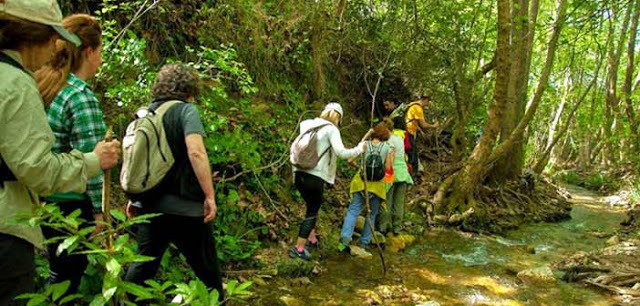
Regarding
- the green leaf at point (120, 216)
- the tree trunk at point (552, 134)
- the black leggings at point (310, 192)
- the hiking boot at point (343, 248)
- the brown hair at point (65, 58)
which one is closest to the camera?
the green leaf at point (120, 216)

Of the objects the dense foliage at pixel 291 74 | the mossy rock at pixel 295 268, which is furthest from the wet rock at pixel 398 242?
the mossy rock at pixel 295 268

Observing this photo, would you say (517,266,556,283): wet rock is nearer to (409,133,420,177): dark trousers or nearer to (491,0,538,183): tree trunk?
(409,133,420,177): dark trousers

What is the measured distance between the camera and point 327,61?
9.92 metres

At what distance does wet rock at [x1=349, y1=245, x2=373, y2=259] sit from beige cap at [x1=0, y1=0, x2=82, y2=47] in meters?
5.02

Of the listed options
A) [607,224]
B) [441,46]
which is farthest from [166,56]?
[607,224]

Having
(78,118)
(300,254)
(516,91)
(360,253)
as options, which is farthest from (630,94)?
(78,118)

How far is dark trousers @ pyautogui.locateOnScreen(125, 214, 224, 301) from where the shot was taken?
3.02 meters

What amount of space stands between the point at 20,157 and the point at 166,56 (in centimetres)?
555

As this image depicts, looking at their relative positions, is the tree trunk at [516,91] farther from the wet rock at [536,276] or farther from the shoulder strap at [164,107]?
the shoulder strap at [164,107]

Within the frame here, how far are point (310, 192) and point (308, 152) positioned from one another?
0.47 meters

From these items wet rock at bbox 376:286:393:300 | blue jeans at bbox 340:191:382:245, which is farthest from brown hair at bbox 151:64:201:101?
blue jeans at bbox 340:191:382:245

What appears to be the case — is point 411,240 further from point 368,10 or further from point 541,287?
point 368,10

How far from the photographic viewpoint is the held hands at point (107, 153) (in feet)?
6.16

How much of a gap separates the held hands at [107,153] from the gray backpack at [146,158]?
0.98 meters
